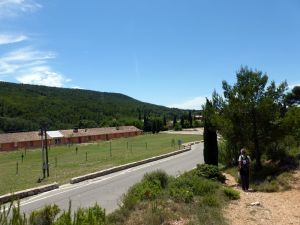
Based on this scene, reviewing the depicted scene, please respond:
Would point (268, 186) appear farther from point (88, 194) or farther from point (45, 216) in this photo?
point (45, 216)

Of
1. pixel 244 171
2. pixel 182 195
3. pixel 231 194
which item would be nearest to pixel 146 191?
pixel 182 195

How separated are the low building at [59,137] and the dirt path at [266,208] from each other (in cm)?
7304

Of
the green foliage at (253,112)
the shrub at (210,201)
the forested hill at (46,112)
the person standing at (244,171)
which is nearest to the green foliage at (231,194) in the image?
the shrub at (210,201)

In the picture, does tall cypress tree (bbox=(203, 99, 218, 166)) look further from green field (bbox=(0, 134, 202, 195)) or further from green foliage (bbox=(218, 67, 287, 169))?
green field (bbox=(0, 134, 202, 195))

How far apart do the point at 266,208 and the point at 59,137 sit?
98113 mm

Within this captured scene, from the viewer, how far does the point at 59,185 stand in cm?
2239

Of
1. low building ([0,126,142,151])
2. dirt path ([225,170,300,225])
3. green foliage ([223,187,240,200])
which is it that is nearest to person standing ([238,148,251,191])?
dirt path ([225,170,300,225])

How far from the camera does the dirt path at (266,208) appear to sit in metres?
11.2

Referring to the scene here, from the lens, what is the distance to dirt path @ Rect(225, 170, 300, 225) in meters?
11.2

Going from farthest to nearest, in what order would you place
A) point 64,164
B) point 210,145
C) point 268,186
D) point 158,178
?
point 64,164
point 210,145
point 268,186
point 158,178

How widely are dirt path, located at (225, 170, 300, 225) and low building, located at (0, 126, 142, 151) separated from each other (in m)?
73.0

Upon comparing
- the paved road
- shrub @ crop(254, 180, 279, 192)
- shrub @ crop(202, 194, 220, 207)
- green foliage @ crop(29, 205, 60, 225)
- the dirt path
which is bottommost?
the paved road

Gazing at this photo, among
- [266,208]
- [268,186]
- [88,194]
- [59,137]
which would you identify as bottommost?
[88,194]

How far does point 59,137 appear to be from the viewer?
10719cm
